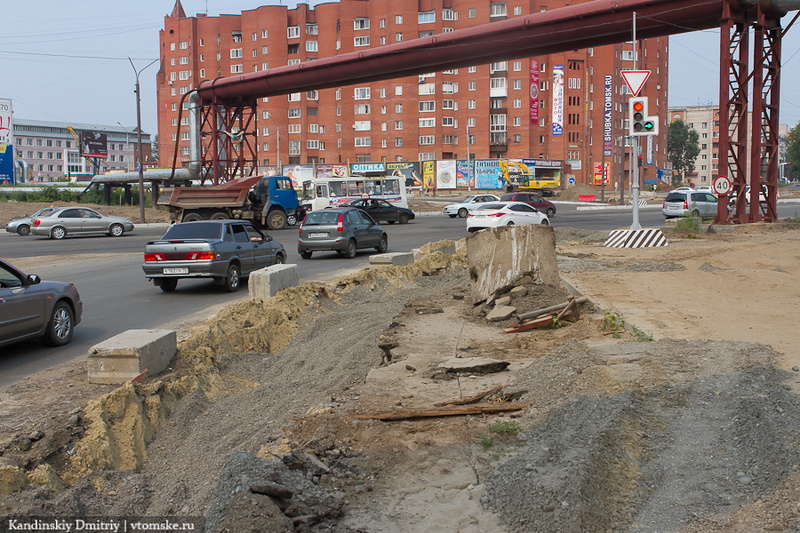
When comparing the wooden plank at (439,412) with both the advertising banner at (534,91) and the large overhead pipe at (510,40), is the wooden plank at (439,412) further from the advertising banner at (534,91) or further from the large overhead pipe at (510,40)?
the advertising banner at (534,91)

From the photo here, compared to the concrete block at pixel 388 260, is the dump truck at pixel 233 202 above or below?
above

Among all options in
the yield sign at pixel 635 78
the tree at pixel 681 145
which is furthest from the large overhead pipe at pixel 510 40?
the tree at pixel 681 145

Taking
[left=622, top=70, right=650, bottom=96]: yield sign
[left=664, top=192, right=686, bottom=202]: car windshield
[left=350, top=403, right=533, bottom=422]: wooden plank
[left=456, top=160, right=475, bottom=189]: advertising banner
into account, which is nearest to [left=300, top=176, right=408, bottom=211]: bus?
[left=664, top=192, right=686, bottom=202]: car windshield

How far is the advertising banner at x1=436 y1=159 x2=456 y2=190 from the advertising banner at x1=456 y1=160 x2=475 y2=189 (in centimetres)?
53

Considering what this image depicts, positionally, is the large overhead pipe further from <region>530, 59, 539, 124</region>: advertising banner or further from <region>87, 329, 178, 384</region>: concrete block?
<region>530, 59, 539, 124</region>: advertising banner

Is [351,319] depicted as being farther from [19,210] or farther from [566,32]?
[19,210]

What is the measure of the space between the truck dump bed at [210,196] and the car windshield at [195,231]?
62.3 ft

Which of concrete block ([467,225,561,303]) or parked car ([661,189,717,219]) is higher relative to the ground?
→ parked car ([661,189,717,219])

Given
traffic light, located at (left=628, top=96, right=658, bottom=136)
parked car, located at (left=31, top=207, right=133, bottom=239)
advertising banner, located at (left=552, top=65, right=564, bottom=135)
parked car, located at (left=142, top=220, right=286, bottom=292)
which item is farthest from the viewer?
advertising banner, located at (left=552, top=65, right=564, bottom=135)

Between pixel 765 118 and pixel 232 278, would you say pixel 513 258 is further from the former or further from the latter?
pixel 765 118

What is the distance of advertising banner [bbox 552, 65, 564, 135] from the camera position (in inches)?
3858

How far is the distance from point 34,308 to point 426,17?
334 feet

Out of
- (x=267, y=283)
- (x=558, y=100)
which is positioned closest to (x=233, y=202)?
(x=267, y=283)

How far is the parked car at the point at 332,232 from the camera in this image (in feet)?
75.3
